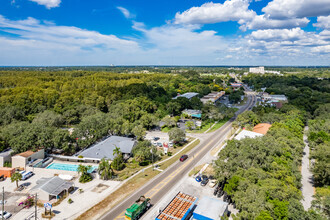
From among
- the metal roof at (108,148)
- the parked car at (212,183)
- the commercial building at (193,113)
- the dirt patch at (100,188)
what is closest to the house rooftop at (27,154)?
the metal roof at (108,148)

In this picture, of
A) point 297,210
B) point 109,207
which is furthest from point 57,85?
point 297,210

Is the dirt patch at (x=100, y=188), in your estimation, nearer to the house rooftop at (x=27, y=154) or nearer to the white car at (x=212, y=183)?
the white car at (x=212, y=183)

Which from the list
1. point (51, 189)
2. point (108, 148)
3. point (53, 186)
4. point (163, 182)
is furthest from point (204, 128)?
point (51, 189)

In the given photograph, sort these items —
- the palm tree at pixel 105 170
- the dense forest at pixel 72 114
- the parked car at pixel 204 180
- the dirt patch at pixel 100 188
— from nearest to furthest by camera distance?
1. the dirt patch at pixel 100 188
2. the parked car at pixel 204 180
3. the palm tree at pixel 105 170
4. the dense forest at pixel 72 114

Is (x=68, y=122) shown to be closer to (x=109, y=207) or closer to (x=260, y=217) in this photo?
(x=109, y=207)

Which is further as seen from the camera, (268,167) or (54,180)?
(54,180)

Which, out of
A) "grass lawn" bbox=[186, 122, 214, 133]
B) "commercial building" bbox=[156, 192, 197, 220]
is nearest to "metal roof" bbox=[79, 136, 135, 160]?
"commercial building" bbox=[156, 192, 197, 220]

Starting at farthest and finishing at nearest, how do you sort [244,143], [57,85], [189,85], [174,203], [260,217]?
[189,85], [57,85], [244,143], [174,203], [260,217]
